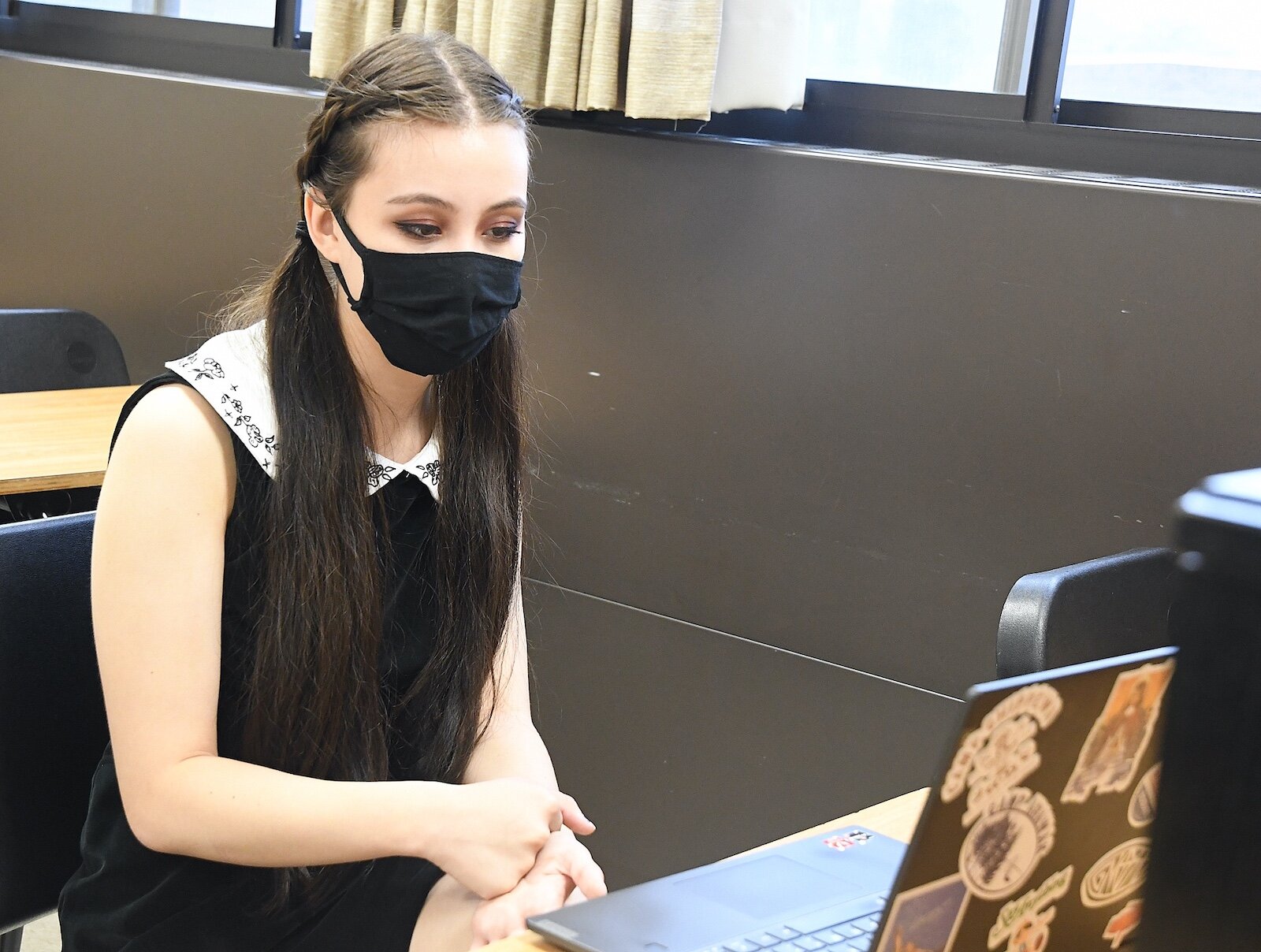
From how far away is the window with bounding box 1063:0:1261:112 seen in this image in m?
1.89

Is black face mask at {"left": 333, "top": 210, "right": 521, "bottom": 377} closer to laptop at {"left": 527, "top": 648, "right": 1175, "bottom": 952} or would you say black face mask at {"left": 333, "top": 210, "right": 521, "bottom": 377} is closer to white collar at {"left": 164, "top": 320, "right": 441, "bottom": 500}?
white collar at {"left": 164, "top": 320, "right": 441, "bottom": 500}

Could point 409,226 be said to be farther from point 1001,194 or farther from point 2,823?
point 1001,194

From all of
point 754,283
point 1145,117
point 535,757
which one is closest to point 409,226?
point 535,757

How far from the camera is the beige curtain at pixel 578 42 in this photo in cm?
200

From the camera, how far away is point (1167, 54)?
6.40ft

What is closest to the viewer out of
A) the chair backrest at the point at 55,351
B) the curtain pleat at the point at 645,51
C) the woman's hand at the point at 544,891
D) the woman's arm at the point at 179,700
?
the woman's hand at the point at 544,891

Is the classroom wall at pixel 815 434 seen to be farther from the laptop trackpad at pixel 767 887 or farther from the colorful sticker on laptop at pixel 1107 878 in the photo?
the colorful sticker on laptop at pixel 1107 878

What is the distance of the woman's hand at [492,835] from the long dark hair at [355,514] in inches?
9.4

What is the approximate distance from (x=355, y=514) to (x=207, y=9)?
2266mm

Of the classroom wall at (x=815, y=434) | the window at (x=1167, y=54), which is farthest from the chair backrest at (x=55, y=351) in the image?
the window at (x=1167, y=54)

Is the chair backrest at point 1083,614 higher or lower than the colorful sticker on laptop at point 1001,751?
lower

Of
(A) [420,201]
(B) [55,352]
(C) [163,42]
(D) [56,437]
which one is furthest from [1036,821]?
(C) [163,42]

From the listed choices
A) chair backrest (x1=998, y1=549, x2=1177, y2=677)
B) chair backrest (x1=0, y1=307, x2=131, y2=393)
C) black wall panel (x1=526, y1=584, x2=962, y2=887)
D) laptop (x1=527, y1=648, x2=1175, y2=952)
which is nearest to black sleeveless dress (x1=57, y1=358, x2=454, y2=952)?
chair backrest (x1=998, y1=549, x2=1177, y2=677)

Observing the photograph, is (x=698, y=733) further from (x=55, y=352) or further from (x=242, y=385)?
(x=55, y=352)
